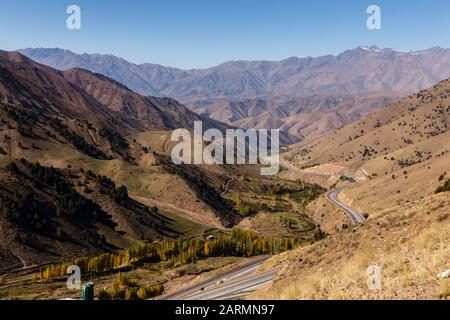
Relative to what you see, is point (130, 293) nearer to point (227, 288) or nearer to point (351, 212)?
point (227, 288)

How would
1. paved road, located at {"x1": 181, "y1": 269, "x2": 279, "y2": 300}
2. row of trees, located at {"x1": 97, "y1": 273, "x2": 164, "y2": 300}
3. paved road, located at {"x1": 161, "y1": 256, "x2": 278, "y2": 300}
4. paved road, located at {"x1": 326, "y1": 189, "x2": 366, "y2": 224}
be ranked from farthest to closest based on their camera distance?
paved road, located at {"x1": 326, "y1": 189, "x2": 366, "y2": 224}, row of trees, located at {"x1": 97, "y1": 273, "x2": 164, "y2": 300}, paved road, located at {"x1": 161, "y1": 256, "x2": 278, "y2": 300}, paved road, located at {"x1": 181, "y1": 269, "x2": 279, "y2": 300}

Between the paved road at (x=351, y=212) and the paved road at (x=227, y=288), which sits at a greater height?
the paved road at (x=227, y=288)

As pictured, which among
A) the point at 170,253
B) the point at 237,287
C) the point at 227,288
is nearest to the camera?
the point at 237,287

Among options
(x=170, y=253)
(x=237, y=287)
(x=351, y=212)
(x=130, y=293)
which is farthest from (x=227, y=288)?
(x=351, y=212)

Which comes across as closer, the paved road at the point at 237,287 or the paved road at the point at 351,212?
the paved road at the point at 237,287

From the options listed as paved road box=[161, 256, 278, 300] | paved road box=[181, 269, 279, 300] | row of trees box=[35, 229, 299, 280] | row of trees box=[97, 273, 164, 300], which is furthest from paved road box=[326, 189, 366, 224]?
row of trees box=[97, 273, 164, 300]

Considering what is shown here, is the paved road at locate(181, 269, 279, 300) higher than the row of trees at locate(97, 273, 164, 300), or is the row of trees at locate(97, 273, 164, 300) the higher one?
the paved road at locate(181, 269, 279, 300)

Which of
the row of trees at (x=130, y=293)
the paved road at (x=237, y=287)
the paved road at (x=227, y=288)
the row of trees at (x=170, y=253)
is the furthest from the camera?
the row of trees at (x=170, y=253)

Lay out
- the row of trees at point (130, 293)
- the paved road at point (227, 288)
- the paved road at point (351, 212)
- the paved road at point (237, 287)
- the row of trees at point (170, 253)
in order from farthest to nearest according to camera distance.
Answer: the paved road at point (351, 212) → the row of trees at point (170, 253) → the row of trees at point (130, 293) → the paved road at point (227, 288) → the paved road at point (237, 287)

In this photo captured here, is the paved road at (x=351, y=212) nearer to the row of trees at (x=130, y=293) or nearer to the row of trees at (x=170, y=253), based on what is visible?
the row of trees at (x=170, y=253)

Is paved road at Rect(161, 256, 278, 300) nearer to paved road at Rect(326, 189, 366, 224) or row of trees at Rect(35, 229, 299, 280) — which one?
row of trees at Rect(35, 229, 299, 280)

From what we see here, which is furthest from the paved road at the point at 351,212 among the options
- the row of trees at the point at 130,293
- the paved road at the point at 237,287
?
the row of trees at the point at 130,293
